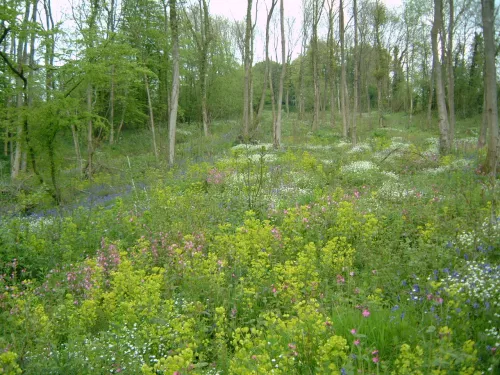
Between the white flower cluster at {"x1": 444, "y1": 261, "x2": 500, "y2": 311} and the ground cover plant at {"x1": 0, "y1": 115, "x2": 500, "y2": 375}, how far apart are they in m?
0.03

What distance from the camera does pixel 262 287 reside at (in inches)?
184

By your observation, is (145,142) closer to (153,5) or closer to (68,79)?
(153,5)

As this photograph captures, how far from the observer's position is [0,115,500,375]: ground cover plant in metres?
3.02

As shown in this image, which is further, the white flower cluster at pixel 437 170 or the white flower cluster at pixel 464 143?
the white flower cluster at pixel 464 143

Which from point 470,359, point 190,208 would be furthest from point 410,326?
point 190,208

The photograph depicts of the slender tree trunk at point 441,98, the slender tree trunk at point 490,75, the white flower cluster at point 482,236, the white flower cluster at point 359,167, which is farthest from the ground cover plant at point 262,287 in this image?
the slender tree trunk at point 441,98

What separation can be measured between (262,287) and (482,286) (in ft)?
7.63

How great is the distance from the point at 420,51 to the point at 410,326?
41.2 metres

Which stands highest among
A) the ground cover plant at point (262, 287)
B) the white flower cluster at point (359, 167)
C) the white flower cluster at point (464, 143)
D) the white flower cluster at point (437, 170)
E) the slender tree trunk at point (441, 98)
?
the slender tree trunk at point (441, 98)

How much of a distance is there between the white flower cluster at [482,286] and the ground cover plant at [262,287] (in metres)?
0.03

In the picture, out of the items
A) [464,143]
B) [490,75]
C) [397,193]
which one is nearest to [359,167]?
[397,193]

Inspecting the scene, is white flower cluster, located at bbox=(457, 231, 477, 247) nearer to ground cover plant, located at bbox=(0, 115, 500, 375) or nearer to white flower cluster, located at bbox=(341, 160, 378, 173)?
ground cover plant, located at bbox=(0, 115, 500, 375)

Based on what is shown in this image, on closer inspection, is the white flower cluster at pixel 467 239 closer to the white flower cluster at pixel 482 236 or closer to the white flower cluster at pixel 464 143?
the white flower cluster at pixel 482 236

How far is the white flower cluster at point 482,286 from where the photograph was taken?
325 centimetres
